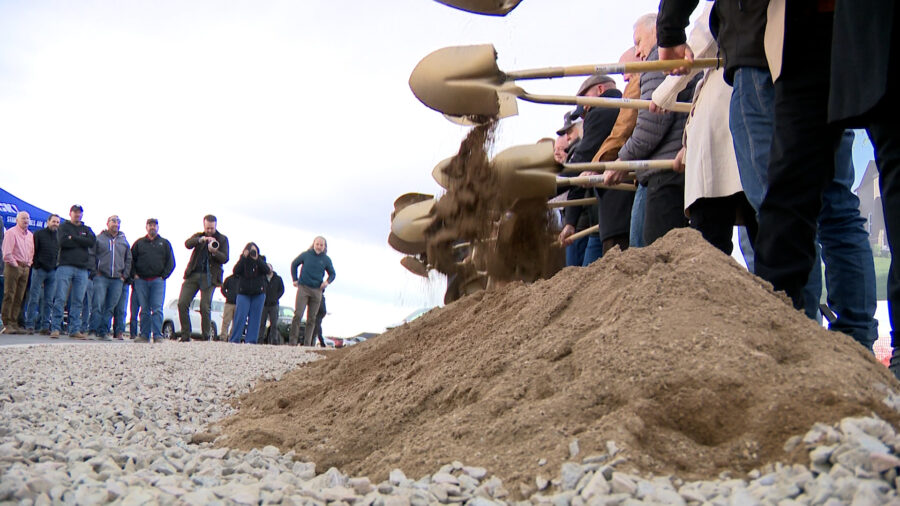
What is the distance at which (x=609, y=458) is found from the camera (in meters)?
1.26

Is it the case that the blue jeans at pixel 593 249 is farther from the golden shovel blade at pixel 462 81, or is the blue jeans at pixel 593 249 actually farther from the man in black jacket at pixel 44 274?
the man in black jacket at pixel 44 274

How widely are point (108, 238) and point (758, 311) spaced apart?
8826 mm

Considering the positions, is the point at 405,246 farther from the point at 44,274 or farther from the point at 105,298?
the point at 44,274

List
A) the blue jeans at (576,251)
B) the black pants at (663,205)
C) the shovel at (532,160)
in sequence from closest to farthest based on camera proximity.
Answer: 1. the black pants at (663,205)
2. the shovel at (532,160)
3. the blue jeans at (576,251)

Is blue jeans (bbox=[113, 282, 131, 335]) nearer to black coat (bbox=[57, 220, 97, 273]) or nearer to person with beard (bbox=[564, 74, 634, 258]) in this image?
black coat (bbox=[57, 220, 97, 273])

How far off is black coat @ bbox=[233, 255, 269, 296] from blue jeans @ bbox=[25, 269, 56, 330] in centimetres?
234

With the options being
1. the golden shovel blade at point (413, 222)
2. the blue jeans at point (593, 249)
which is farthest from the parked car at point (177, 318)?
the blue jeans at point (593, 249)

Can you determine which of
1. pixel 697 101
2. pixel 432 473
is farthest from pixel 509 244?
pixel 432 473

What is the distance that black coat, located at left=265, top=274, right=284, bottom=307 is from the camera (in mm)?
10289

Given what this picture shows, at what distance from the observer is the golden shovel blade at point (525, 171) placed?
12.9 feet

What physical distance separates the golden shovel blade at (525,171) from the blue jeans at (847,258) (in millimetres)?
1718

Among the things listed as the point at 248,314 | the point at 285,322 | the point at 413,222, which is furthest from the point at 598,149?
the point at 285,322

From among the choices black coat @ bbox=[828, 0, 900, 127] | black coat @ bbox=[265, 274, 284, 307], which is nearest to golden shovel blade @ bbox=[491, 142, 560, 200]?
black coat @ bbox=[828, 0, 900, 127]

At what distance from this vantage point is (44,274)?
340 inches
